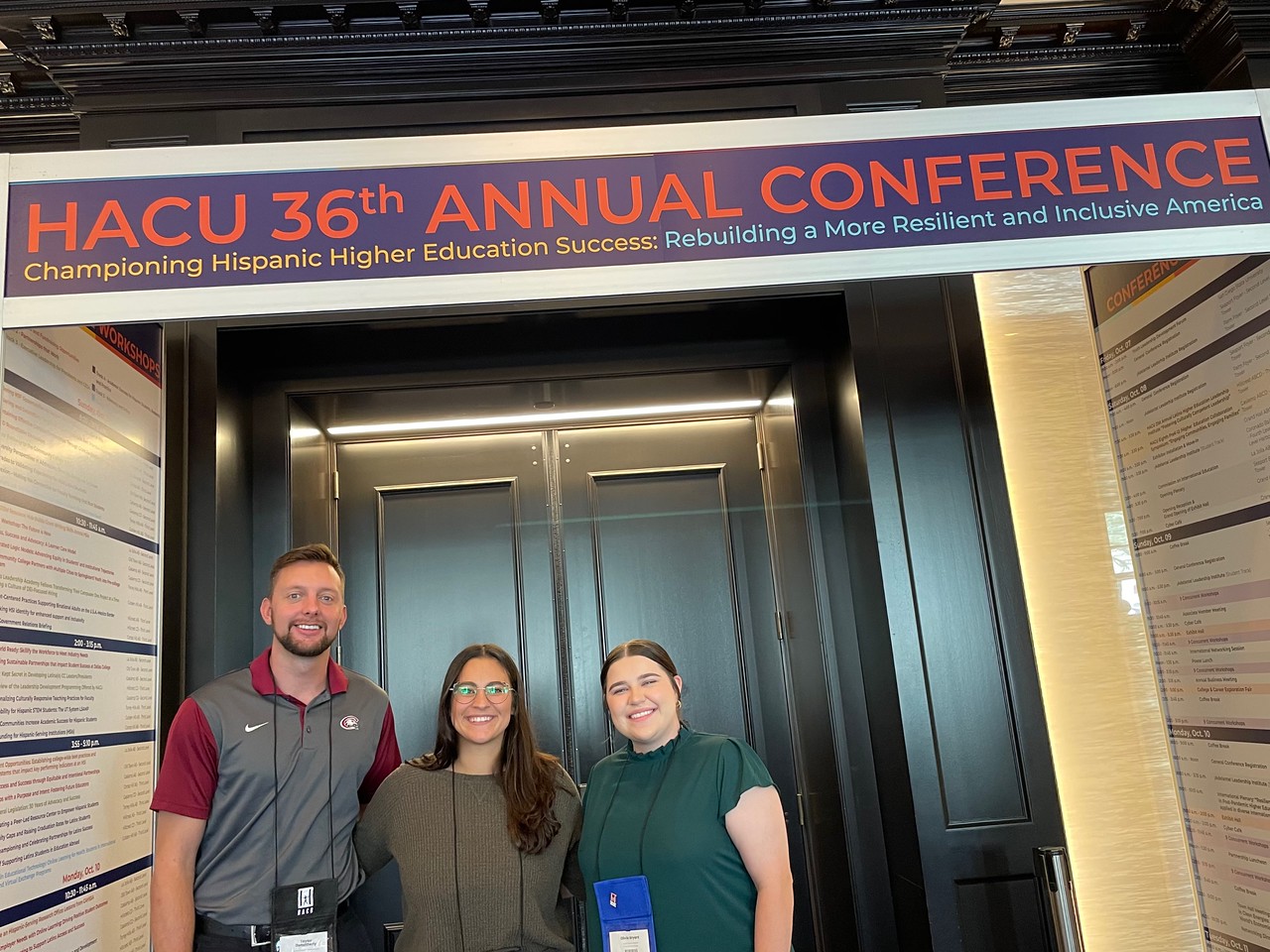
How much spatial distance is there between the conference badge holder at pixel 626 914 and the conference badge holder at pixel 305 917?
67 centimetres

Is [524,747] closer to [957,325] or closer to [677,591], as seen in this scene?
[677,591]

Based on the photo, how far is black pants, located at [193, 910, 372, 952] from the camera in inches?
91.4

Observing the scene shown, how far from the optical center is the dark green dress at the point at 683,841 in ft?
6.88

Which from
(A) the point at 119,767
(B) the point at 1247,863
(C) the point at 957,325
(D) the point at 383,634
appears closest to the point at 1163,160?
(C) the point at 957,325

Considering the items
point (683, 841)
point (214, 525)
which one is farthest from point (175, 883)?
point (683, 841)

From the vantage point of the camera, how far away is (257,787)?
2400mm

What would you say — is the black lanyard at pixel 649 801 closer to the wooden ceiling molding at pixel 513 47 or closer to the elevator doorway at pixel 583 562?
the elevator doorway at pixel 583 562

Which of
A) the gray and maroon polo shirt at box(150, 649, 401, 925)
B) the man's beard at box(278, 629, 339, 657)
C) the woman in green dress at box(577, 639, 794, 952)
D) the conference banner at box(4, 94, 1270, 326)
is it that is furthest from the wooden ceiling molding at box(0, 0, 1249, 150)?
the woman in green dress at box(577, 639, 794, 952)

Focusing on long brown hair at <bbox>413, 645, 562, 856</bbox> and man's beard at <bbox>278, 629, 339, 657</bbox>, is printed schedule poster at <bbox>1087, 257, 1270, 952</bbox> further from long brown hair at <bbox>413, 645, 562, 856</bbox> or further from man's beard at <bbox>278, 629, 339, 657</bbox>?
man's beard at <bbox>278, 629, 339, 657</bbox>

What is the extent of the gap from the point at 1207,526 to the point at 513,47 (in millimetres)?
2502

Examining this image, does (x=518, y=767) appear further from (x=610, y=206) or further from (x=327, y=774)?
(x=610, y=206)

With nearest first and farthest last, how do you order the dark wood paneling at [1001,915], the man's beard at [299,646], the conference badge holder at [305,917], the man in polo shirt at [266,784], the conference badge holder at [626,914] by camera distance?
the conference badge holder at [626,914] → the conference badge holder at [305,917] → the man in polo shirt at [266,784] → the man's beard at [299,646] → the dark wood paneling at [1001,915]

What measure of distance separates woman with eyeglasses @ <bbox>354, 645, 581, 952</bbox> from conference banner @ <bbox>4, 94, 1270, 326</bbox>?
97 cm

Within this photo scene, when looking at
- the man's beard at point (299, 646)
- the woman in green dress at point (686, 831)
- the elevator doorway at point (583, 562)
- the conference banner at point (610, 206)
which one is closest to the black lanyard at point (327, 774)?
the man's beard at point (299, 646)
